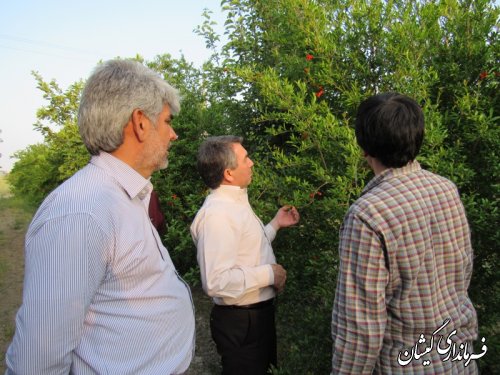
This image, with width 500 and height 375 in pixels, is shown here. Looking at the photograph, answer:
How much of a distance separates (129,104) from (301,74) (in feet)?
6.18

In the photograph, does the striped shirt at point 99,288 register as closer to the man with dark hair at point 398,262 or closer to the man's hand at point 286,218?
the man with dark hair at point 398,262

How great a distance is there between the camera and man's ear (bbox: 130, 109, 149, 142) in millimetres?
1578

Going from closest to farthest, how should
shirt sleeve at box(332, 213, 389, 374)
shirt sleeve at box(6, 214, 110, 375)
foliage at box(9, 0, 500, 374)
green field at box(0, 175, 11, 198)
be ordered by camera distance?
1. shirt sleeve at box(6, 214, 110, 375)
2. shirt sleeve at box(332, 213, 389, 374)
3. foliage at box(9, 0, 500, 374)
4. green field at box(0, 175, 11, 198)

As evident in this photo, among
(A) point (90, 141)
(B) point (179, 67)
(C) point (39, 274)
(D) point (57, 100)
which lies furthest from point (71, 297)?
(D) point (57, 100)

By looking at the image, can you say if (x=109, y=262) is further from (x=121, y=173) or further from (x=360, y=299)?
(x=360, y=299)

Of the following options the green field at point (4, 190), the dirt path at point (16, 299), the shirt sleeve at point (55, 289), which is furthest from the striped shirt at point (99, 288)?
the green field at point (4, 190)

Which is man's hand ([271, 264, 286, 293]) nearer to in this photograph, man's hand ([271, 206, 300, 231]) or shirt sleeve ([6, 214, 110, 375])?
man's hand ([271, 206, 300, 231])

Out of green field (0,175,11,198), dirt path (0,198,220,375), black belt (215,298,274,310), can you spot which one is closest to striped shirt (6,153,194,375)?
black belt (215,298,274,310)

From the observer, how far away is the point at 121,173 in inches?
62.4

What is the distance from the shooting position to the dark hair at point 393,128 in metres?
1.52

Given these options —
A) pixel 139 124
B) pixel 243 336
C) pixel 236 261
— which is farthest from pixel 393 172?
pixel 243 336

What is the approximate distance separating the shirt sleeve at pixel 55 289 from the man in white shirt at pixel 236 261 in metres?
1.16

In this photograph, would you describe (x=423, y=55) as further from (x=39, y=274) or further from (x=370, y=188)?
(x=39, y=274)

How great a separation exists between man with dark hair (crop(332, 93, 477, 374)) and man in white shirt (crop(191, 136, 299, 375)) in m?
1.00
